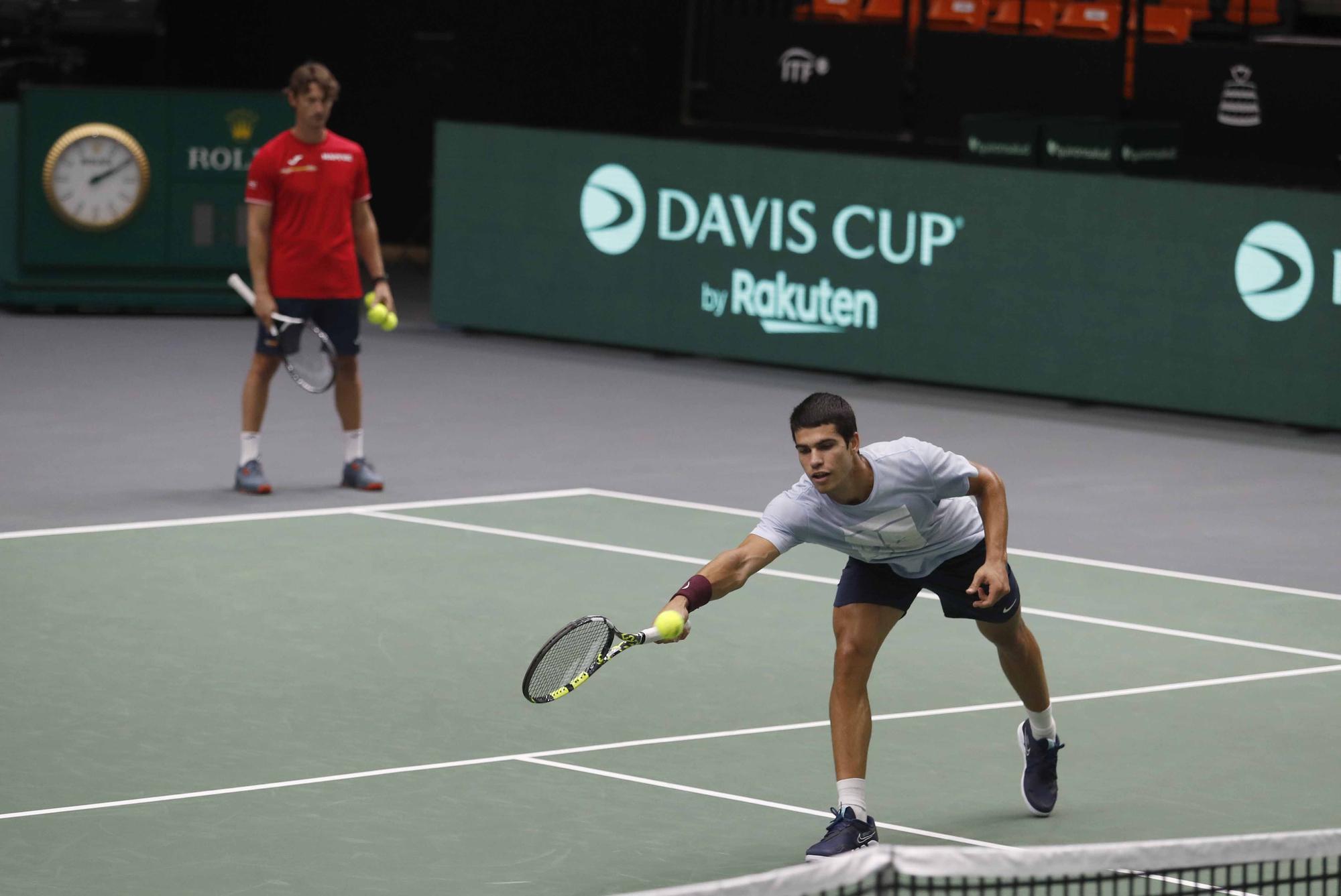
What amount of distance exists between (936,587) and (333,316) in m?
5.96

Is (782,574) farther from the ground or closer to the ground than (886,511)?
closer to the ground

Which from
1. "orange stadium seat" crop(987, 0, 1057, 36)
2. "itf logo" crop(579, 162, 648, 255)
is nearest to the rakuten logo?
"itf logo" crop(579, 162, 648, 255)

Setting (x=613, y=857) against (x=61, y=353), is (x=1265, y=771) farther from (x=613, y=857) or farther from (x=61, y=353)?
(x=61, y=353)

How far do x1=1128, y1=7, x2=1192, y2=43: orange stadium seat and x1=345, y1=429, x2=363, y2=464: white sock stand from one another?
386 inches

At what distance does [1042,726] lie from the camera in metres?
7.42

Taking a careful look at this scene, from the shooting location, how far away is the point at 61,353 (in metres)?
17.6

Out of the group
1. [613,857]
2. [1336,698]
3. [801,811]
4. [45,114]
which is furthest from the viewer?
[45,114]

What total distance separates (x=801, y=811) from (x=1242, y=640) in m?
3.18

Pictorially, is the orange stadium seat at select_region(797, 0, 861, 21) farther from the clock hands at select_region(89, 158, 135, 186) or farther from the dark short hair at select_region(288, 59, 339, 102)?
the dark short hair at select_region(288, 59, 339, 102)

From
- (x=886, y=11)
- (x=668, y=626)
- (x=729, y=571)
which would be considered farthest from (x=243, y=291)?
(x=886, y=11)

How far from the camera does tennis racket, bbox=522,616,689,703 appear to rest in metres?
6.19

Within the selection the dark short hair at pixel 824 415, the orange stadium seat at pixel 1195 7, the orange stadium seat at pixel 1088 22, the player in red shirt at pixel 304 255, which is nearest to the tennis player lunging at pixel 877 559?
the dark short hair at pixel 824 415

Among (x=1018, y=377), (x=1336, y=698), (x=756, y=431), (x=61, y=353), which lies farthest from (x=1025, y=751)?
(x=61, y=353)

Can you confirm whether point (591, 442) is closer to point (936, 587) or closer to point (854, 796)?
point (936, 587)
